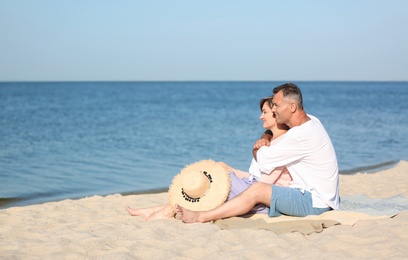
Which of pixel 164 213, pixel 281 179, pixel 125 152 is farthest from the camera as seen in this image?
pixel 125 152

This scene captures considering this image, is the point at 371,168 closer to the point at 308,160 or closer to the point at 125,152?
the point at 125,152

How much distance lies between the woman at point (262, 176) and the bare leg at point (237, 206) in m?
0.21

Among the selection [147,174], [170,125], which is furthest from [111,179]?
[170,125]

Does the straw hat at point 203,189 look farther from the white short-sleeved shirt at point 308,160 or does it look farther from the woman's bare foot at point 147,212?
the white short-sleeved shirt at point 308,160

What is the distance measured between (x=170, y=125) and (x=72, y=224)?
19866 millimetres

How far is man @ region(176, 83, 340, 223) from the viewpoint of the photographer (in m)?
5.49

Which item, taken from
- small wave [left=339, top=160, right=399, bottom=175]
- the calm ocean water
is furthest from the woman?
small wave [left=339, top=160, right=399, bottom=175]

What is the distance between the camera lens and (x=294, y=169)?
18.6 feet

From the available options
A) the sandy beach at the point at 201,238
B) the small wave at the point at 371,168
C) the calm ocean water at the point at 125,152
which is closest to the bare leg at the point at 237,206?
the sandy beach at the point at 201,238

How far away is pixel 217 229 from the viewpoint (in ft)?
17.7

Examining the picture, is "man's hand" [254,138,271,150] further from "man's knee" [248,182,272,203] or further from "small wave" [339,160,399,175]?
"small wave" [339,160,399,175]

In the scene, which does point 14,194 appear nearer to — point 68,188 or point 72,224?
point 68,188

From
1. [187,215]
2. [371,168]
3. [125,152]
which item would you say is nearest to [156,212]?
[187,215]

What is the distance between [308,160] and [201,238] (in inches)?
53.0
